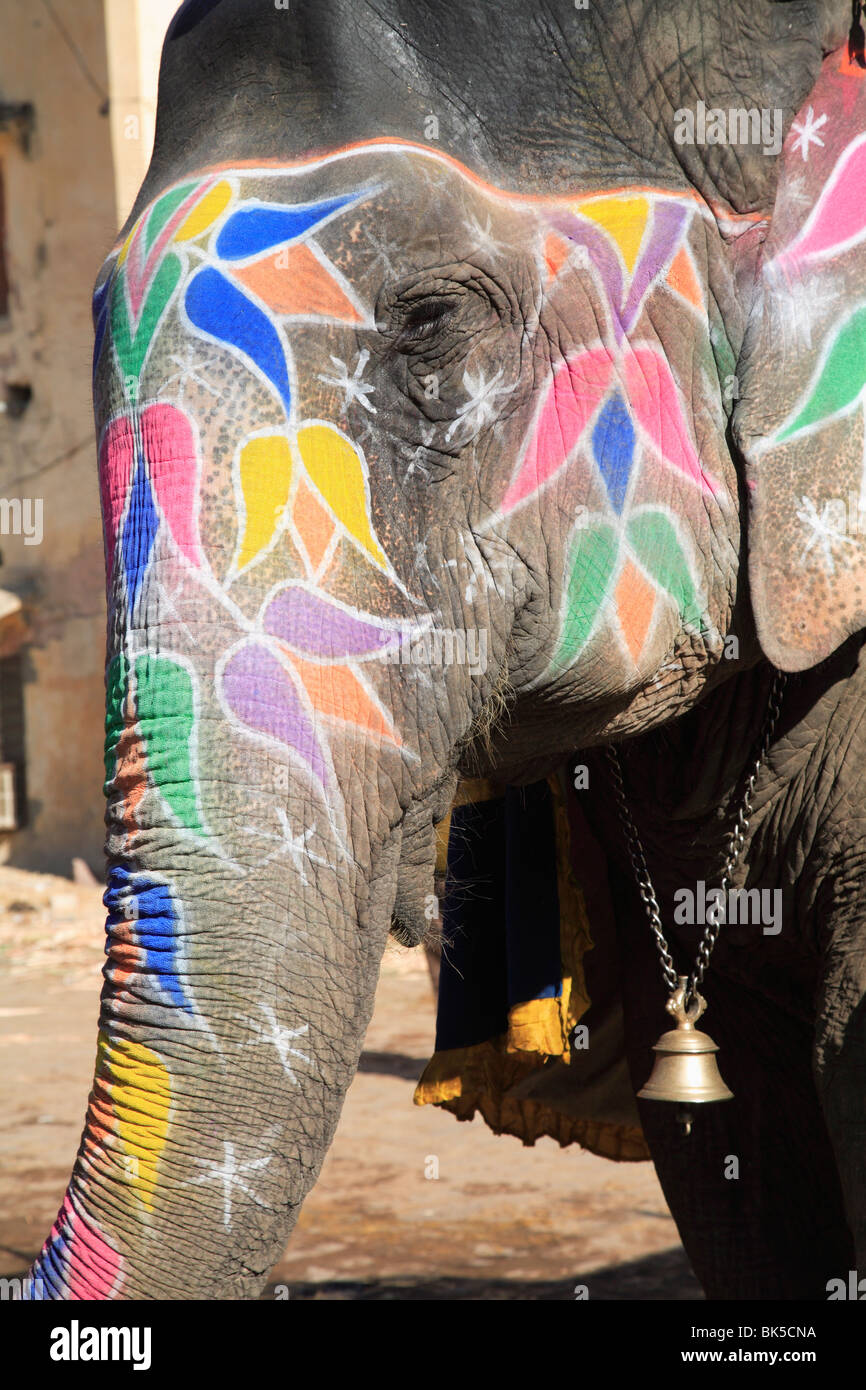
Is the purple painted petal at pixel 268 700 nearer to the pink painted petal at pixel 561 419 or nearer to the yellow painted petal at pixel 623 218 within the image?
the pink painted petal at pixel 561 419

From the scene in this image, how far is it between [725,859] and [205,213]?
108 centimetres

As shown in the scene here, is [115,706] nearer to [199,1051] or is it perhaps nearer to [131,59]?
[199,1051]

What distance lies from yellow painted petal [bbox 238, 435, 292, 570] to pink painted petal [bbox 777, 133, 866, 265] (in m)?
0.69

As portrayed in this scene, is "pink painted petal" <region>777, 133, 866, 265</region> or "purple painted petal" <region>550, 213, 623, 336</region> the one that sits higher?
"pink painted petal" <region>777, 133, 866, 265</region>

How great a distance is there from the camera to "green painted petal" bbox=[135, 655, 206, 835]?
1501mm

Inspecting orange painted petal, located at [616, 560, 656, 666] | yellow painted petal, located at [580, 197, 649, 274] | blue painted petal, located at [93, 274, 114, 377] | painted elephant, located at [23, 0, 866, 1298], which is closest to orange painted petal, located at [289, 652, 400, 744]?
painted elephant, located at [23, 0, 866, 1298]

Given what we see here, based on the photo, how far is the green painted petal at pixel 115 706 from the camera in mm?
1565

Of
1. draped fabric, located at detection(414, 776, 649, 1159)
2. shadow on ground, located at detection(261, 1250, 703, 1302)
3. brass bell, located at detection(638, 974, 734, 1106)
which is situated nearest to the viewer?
brass bell, located at detection(638, 974, 734, 1106)

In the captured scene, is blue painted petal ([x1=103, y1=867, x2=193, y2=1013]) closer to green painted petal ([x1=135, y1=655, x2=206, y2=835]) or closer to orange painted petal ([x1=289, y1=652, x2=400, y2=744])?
green painted petal ([x1=135, y1=655, x2=206, y2=835])

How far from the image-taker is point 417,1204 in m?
4.51

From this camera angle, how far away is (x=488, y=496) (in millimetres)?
1708

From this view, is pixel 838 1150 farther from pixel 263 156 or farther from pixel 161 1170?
pixel 263 156
